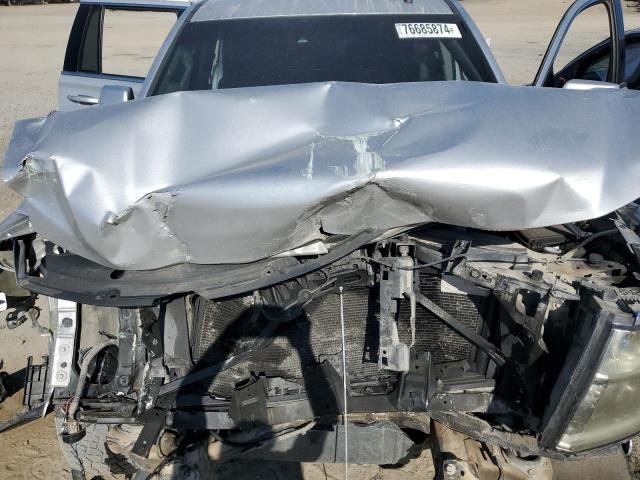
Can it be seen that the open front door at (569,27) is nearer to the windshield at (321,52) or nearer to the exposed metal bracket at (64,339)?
the windshield at (321,52)

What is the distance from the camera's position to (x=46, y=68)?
13305 mm

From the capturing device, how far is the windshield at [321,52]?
2891 millimetres

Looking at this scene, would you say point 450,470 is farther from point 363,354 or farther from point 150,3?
point 150,3

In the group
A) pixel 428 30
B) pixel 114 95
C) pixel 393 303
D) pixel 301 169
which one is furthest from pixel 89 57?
pixel 393 303

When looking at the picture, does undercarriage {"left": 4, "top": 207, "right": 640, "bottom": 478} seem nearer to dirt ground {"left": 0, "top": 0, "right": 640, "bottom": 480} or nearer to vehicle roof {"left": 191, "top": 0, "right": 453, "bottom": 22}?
dirt ground {"left": 0, "top": 0, "right": 640, "bottom": 480}

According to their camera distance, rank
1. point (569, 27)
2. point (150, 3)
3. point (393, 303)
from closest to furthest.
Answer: point (393, 303) < point (569, 27) < point (150, 3)

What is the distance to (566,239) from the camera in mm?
2170

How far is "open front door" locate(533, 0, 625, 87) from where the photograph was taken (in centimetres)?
345

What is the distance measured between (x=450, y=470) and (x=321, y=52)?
2028 mm

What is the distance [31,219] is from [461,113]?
152 centimetres

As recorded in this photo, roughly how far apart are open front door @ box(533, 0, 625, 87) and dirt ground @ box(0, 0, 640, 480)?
2377 millimetres

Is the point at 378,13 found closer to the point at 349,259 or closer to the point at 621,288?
the point at 349,259

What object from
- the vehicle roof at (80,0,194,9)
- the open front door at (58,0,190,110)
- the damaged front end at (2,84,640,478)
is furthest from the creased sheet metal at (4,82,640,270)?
the vehicle roof at (80,0,194,9)

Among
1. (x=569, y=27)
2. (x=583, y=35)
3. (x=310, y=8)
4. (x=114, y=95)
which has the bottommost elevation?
(x=583, y=35)
